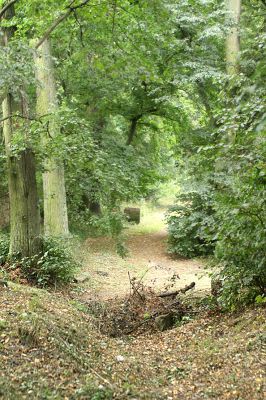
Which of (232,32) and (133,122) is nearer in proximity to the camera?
(232,32)

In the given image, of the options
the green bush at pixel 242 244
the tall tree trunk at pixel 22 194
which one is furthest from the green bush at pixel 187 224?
the green bush at pixel 242 244

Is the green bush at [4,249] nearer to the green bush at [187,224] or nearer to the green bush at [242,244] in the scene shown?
the green bush at [242,244]

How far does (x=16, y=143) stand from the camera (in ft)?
27.6

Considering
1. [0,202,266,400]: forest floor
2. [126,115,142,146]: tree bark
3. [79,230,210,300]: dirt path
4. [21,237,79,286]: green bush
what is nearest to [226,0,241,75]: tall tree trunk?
[79,230,210,300]: dirt path

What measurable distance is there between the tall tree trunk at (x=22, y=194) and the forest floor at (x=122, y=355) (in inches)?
75.5

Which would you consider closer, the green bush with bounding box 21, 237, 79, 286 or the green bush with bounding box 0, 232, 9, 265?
the green bush with bounding box 21, 237, 79, 286

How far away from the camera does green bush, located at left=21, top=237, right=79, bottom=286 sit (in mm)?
9055

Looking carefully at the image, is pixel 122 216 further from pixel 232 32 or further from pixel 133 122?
pixel 133 122

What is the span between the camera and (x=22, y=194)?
912cm

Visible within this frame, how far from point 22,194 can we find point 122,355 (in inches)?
181

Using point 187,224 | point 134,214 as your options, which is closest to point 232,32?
point 187,224

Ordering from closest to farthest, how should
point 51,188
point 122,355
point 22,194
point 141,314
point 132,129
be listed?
point 122,355
point 141,314
point 22,194
point 51,188
point 132,129

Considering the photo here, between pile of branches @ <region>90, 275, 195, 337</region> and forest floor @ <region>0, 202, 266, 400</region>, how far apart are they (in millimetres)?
89

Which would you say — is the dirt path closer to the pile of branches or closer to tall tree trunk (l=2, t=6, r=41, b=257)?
the pile of branches
